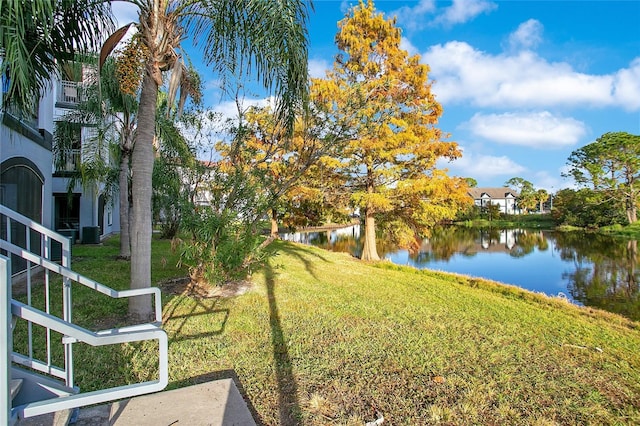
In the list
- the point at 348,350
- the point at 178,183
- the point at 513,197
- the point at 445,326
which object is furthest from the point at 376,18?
the point at 513,197

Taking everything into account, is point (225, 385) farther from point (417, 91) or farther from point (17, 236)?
point (417, 91)

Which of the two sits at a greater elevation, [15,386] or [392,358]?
[15,386]

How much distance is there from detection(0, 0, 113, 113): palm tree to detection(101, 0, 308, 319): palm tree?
532mm

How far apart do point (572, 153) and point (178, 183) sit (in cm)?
4607

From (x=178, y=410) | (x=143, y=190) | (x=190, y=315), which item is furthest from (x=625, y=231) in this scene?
(x=178, y=410)

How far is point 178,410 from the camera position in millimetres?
2697

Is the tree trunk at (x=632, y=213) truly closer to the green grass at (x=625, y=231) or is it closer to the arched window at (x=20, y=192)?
the green grass at (x=625, y=231)

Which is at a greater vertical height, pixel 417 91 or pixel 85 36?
pixel 417 91

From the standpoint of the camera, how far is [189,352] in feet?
13.2

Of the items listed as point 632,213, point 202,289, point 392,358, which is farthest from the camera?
point 632,213

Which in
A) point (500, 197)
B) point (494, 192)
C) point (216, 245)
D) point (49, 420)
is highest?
point (494, 192)

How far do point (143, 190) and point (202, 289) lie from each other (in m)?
2.52

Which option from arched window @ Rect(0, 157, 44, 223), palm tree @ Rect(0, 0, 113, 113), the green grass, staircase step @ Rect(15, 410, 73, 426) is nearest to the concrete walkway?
staircase step @ Rect(15, 410, 73, 426)

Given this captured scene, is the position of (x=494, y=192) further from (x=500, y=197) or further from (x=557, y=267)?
(x=557, y=267)
